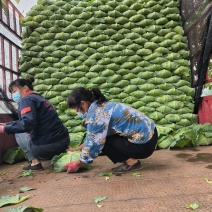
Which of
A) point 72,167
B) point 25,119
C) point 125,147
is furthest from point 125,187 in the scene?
point 25,119

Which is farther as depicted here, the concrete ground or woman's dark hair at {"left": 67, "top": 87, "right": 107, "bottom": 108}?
woman's dark hair at {"left": 67, "top": 87, "right": 107, "bottom": 108}

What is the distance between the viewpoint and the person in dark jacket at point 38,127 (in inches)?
108

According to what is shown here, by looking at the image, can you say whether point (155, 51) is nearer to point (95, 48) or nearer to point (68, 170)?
point (95, 48)

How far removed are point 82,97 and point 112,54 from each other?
2377mm

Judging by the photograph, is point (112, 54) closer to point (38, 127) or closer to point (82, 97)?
point (38, 127)

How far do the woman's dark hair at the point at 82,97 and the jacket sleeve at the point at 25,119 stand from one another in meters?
0.42

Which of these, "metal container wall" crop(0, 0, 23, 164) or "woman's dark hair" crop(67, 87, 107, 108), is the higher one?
"metal container wall" crop(0, 0, 23, 164)

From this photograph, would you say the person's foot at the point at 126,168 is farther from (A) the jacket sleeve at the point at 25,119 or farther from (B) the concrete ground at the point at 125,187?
(A) the jacket sleeve at the point at 25,119

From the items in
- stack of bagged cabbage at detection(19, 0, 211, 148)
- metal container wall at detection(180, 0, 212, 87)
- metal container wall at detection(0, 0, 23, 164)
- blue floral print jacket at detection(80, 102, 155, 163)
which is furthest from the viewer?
stack of bagged cabbage at detection(19, 0, 211, 148)

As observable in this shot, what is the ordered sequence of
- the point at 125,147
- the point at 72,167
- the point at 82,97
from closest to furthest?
1. the point at 82,97
2. the point at 125,147
3. the point at 72,167

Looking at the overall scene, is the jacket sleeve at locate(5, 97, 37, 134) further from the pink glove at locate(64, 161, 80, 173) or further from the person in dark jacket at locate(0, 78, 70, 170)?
the pink glove at locate(64, 161, 80, 173)

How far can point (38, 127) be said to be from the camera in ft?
9.57

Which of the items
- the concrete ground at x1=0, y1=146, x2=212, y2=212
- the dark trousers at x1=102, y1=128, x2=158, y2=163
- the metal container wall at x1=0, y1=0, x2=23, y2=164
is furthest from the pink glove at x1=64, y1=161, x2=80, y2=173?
the metal container wall at x1=0, y1=0, x2=23, y2=164

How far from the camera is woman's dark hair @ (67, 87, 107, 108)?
248 centimetres
